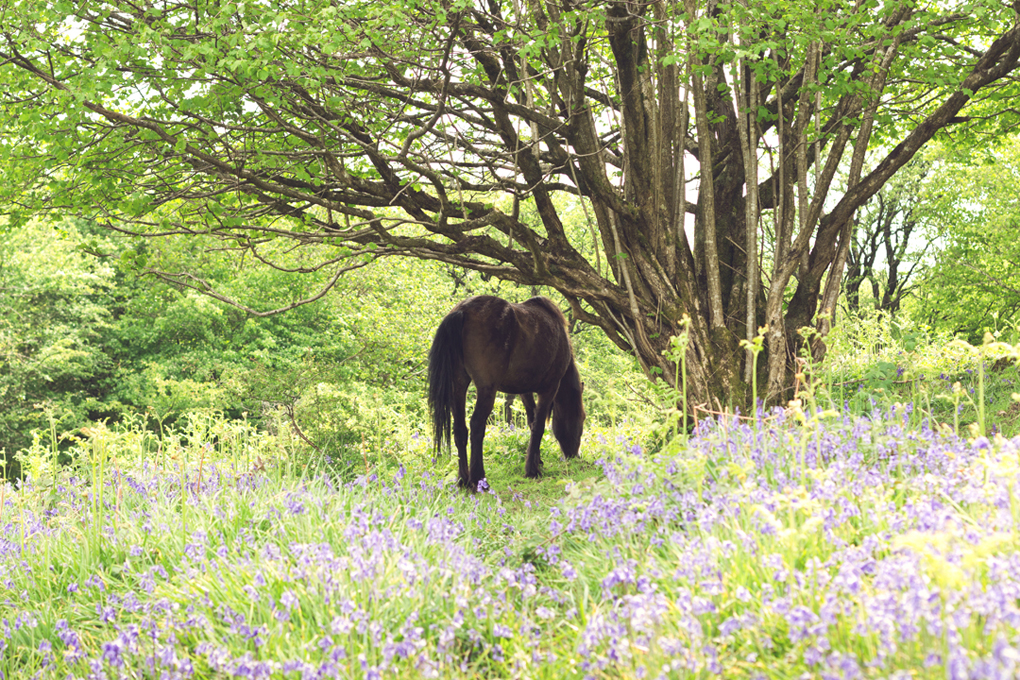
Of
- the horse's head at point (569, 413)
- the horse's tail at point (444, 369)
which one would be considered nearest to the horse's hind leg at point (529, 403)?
the horse's head at point (569, 413)

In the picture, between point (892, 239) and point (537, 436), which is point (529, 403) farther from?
point (892, 239)

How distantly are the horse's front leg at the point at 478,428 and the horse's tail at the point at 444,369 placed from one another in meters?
0.28

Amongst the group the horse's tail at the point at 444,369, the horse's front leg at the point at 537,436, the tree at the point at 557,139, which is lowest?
the horse's front leg at the point at 537,436

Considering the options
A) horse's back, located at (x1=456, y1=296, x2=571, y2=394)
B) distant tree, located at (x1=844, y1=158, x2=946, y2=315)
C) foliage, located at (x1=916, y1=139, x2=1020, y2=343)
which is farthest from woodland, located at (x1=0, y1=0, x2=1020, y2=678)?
distant tree, located at (x1=844, y1=158, x2=946, y2=315)

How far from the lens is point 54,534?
5.34 meters

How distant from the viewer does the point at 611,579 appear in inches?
119

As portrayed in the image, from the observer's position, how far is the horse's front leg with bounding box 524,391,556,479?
27.9ft

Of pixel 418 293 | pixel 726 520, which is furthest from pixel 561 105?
pixel 418 293

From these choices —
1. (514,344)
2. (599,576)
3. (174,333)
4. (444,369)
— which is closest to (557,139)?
(514,344)

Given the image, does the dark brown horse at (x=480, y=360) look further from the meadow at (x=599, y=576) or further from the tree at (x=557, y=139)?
the meadow at (x=599, y=576)

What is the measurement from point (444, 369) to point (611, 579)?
4.52 meters

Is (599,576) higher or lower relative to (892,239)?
lower

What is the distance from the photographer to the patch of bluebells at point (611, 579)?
96.8 inches

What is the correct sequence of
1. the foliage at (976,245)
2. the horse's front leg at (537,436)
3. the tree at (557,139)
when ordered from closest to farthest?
the tree at (557,139) < the horse's front leg at (537,436) < the foliage at (976,245)
